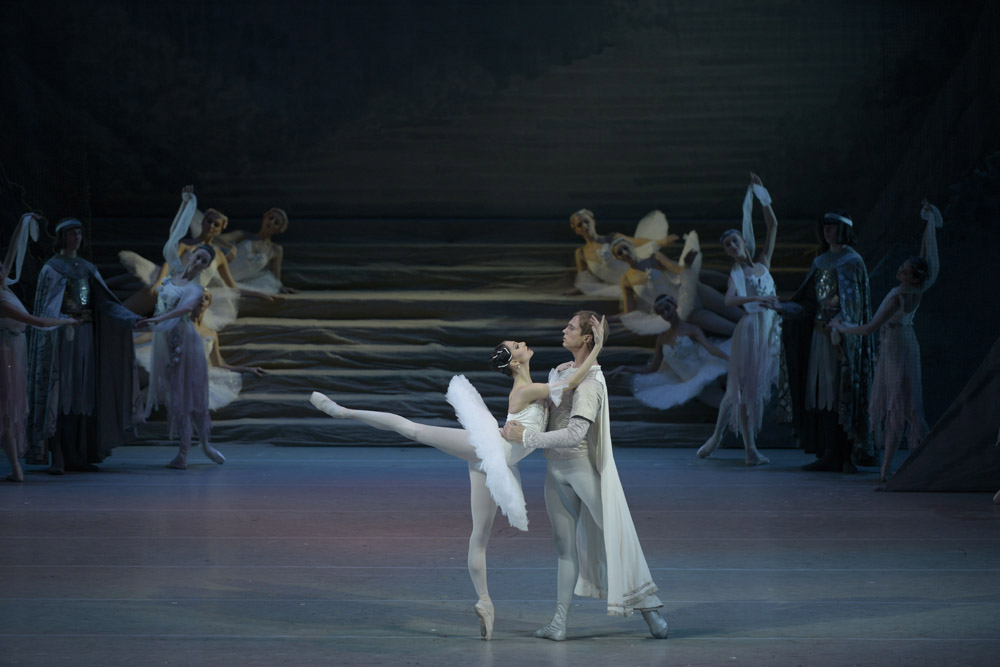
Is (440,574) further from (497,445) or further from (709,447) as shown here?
(709,447)

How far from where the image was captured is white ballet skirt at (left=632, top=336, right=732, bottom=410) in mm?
8391

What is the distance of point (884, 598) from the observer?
12.3ft

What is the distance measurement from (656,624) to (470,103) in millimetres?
8719

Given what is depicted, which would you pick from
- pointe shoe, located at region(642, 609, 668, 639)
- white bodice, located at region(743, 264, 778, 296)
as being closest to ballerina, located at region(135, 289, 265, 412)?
white bodice, located at region(743, 264, 778, 296)

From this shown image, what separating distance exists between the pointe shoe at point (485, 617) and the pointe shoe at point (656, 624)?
420 mm

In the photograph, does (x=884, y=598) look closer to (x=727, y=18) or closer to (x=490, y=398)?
(x=490, y=398)

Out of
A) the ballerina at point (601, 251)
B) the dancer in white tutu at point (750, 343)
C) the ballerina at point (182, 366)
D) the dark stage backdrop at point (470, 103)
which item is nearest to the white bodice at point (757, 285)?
the dancer in white tutu at point (750, 343)

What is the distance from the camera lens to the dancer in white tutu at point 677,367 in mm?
8406

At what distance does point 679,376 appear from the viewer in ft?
28.4

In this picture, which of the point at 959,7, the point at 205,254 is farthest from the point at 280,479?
the point at 959,7

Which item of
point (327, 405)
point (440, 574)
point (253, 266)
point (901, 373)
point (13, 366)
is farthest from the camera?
point (253, 266)

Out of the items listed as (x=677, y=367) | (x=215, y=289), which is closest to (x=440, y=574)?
(x=677, y=367)

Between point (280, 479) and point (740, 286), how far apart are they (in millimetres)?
3012

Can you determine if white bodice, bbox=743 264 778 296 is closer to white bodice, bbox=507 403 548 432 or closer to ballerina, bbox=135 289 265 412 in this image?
ballerina, bbox=135 289 265 412
